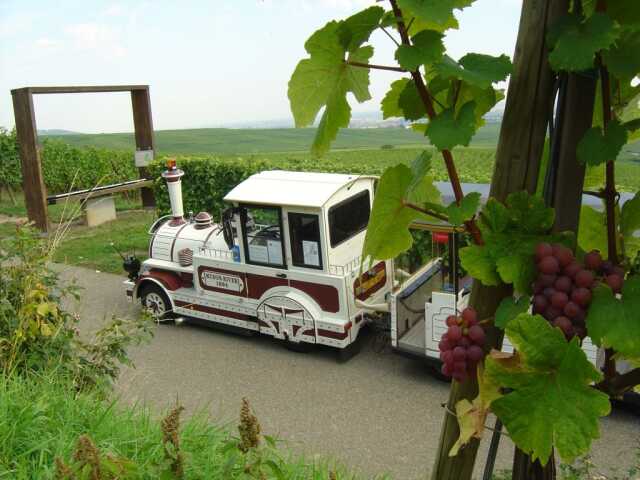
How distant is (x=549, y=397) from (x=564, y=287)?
141 mm

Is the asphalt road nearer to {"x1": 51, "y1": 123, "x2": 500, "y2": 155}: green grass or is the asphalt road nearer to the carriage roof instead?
the carriage roof

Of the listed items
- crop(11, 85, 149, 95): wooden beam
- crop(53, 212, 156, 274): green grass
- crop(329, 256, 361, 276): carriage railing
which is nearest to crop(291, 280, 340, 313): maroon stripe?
crop(329, 256, 361, 276): carriage railing

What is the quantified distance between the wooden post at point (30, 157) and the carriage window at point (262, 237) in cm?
643

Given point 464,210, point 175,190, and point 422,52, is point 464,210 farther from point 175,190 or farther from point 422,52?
A: point 175,190

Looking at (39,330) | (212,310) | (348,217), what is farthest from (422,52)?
(212,310)

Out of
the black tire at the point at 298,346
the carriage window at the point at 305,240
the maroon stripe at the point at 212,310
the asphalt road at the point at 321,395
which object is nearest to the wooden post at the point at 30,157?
the asphalt road at the point at 321,395

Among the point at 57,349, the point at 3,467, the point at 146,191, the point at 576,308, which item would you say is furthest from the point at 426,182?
the point at 146,191

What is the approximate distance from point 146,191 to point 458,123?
14079 millimetres

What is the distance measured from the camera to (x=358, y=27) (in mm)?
868

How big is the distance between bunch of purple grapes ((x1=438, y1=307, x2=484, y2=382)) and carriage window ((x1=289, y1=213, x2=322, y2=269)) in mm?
5468

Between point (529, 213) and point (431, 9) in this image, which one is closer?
point (431, 9)

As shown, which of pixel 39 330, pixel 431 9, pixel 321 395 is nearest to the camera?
pixel 431 9

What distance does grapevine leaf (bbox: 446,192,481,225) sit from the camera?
0.84 meters

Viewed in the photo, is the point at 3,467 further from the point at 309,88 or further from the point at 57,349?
the point at 309,88
